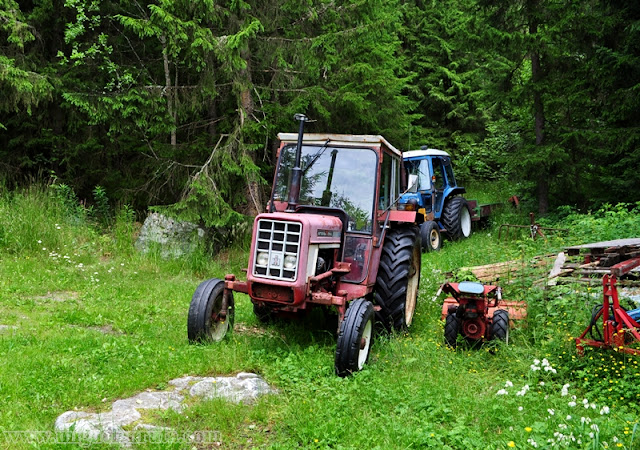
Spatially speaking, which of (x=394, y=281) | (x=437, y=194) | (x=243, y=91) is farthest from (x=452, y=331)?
(x=437, y=194)

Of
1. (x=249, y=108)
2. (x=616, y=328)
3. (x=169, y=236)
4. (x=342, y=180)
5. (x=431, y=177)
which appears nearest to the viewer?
(x=616, y=328)

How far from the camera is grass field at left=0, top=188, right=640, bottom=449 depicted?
12.1ft

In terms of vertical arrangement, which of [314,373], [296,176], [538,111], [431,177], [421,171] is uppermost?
[538,111]

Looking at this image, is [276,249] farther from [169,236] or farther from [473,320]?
[169,236]

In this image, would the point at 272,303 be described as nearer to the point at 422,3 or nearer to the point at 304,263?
the point at 304,263

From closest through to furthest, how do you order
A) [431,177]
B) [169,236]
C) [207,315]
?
[207,315] → [169,236] → [431,177]

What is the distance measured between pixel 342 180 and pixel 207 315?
213 cm

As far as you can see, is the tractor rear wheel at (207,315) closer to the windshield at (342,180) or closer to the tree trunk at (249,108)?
the windshield at (342,180)

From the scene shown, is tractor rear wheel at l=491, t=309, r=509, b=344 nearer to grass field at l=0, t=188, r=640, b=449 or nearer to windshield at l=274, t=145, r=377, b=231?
grass field at l=0, t=188, r=640, b=449

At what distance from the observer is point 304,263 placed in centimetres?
495

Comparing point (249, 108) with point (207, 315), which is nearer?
point (207, 315)

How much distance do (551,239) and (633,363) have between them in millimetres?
5692

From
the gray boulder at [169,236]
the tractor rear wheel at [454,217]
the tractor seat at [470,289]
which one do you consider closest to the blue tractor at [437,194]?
the tractor rear wheel at [454,217]

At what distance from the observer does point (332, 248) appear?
5609 millimetres
